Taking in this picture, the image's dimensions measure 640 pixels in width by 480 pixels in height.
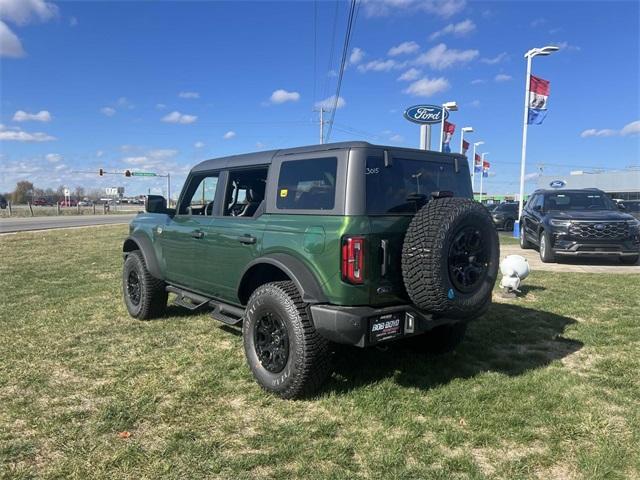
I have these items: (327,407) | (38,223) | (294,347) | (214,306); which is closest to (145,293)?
(214,306)

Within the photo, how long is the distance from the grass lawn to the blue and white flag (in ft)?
43.7

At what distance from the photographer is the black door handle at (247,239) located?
4086 millimetres

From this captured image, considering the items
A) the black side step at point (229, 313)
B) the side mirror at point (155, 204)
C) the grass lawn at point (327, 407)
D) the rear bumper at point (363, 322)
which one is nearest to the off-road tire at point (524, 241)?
the grass lawn at point (327, 407)

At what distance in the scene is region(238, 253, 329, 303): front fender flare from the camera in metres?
3.47

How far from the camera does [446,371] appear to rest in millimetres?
4219

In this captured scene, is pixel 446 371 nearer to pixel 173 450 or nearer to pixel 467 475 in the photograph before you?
pixel 467 475

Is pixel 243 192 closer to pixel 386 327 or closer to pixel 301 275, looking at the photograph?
pixel 301 275

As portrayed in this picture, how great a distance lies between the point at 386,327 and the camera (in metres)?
3.43

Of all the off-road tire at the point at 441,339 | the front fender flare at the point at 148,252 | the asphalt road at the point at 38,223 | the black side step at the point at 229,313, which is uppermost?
the front fender flare at the point at 148,252

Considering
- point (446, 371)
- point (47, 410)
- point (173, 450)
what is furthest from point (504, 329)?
point (47, 410)

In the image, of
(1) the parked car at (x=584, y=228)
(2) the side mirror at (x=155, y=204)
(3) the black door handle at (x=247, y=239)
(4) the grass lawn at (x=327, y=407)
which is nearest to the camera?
(4) the grass lawn at (x=327, y=407)

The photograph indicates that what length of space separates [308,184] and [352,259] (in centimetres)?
86

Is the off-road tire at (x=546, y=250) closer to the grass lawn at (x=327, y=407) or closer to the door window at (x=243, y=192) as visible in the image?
the grass lawn at (x=327, y=407)

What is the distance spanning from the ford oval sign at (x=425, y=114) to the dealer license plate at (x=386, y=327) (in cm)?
1521
